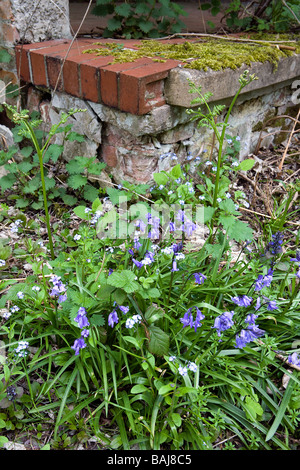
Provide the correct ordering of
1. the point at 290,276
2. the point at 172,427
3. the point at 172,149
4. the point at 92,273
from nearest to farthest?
the point at 172,427, the point at 92,273, the point at 290,276, the point at 172,149

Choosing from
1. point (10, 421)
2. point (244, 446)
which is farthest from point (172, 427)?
point (10, 421)

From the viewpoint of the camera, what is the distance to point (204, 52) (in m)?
2.55

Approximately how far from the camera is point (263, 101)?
300cm

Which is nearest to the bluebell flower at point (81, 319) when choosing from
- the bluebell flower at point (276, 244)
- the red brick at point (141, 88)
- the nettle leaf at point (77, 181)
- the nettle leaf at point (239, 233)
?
the nettle leaf at point (239, 233)

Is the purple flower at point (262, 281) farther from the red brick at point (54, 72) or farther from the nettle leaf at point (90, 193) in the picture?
the red brick at point (54, 72)

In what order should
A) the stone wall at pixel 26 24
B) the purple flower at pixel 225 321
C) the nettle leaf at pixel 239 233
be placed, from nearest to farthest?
the purple flower at pixel 225 321
the nettle leaf at pixel 239 233
the stone wall at pixel 26 24

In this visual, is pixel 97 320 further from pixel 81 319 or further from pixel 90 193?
pixel 90 193

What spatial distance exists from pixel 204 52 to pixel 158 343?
196cm

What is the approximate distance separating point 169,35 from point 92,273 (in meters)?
2.35

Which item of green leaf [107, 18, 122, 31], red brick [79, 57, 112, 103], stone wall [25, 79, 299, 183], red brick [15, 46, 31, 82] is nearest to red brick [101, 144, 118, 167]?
stone wall [25, 79, 299, 183]

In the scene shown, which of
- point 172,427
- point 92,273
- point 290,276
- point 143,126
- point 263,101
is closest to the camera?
point 172,427

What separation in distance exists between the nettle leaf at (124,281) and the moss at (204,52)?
1469 mm

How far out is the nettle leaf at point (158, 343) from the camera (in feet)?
4.56

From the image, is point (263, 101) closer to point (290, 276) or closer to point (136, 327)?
point (290, 276)
